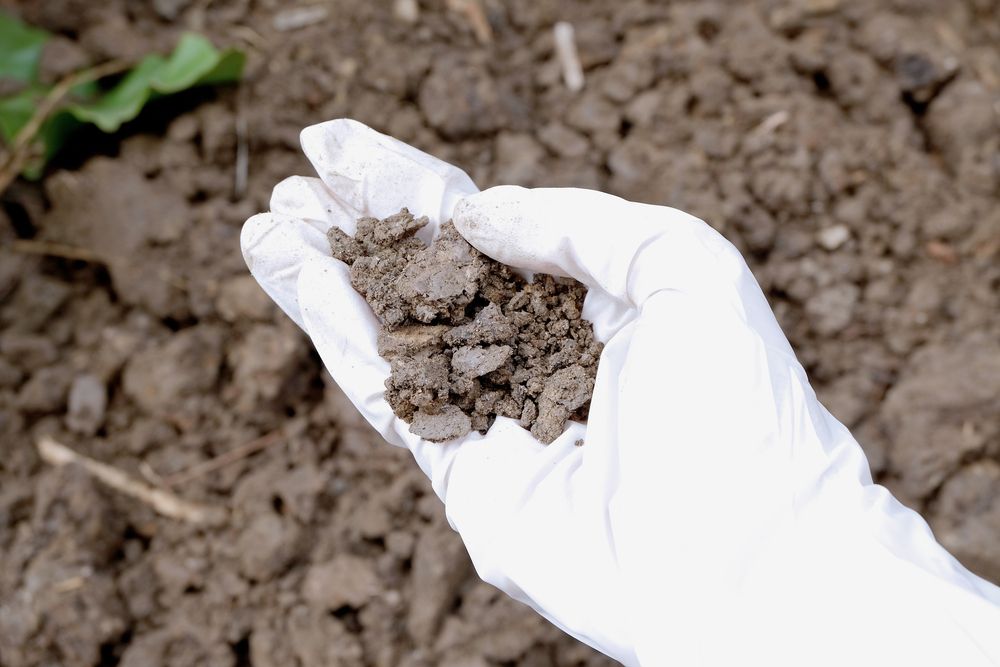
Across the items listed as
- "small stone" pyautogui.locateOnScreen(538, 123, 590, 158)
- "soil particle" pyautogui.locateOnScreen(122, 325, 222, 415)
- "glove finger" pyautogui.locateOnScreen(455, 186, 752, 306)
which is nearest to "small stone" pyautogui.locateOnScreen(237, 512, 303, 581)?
"soil particle" pyautogui.locateOnScreen(122, 325, 222, 415)

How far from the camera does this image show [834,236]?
2578 millimetres

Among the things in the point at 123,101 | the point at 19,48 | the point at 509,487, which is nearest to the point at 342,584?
the point at 509,487

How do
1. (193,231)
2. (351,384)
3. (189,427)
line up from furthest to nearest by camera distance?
(193,231)
(189,427)
(351,384)

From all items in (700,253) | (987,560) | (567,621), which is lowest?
(987,560)

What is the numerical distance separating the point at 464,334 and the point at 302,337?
2.87ft

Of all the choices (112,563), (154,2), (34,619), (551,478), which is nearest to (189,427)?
(112,563)

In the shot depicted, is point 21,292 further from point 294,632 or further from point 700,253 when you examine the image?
point 700,253

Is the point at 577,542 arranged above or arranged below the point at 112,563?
above

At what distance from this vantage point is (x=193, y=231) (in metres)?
2.66

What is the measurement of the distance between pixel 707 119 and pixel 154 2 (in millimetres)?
2026

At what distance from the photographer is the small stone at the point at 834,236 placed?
101 inches

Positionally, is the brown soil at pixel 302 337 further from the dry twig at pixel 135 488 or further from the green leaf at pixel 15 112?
the green leaf at pixel 15 112

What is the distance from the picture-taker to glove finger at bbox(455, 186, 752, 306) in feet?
5.33

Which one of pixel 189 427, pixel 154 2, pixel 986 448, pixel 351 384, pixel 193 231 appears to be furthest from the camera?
pixel 154 2
